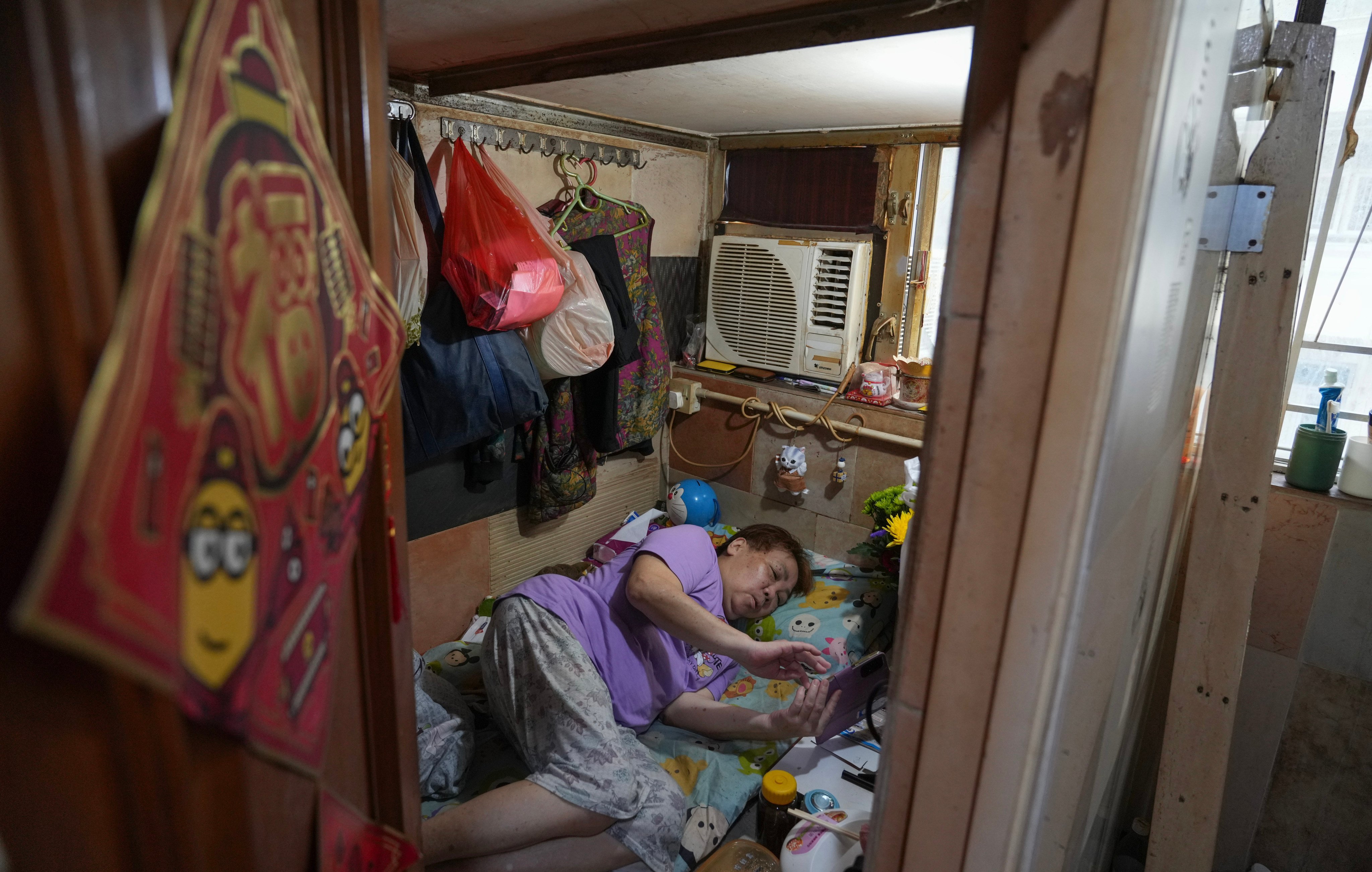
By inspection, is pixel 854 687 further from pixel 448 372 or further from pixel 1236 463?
pixel 448 372

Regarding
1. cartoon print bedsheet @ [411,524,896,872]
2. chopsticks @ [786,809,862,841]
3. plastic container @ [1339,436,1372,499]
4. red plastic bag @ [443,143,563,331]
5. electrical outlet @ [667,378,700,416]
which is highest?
red plastic bag @ [443,143,563,331]

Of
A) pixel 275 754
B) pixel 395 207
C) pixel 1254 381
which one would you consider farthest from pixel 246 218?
pixel 395 207

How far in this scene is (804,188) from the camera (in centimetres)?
289

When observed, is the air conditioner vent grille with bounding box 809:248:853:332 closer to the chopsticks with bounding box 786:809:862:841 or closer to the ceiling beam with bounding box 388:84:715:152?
the ceiling beam with bounding box 388:84:715:152

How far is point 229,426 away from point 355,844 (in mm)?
366

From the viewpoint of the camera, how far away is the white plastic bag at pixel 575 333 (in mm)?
2221

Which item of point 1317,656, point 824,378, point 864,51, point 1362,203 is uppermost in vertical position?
point 864,51

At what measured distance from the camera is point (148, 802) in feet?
1.05

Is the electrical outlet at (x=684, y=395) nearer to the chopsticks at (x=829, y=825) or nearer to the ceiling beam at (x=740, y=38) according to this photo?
the ceiling beam at (x=740, y=38)

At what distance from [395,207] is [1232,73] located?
5.42 ft

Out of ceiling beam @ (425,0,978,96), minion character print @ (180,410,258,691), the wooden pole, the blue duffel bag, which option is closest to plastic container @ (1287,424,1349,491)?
the wooden pole

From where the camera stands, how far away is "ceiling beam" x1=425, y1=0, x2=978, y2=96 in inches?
45.5

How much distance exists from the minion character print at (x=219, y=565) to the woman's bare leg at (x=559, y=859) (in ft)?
4.87

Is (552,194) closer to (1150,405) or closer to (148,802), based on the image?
(1150,405)
